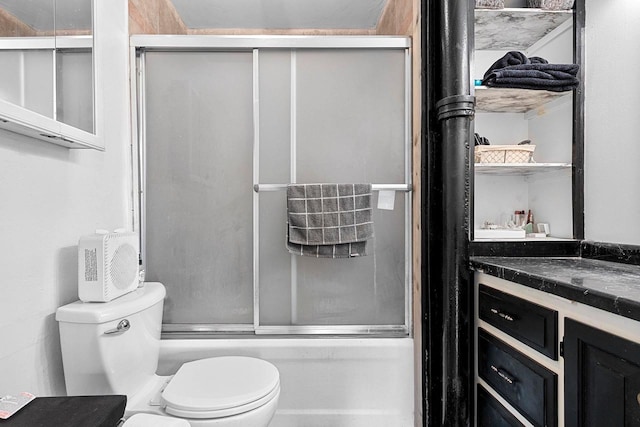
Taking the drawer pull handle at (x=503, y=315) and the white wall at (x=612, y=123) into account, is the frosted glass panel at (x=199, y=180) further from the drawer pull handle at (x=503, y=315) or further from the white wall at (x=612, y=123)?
the white wall at (x=612, y=123)

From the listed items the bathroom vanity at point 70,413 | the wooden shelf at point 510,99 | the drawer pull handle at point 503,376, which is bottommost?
the drawer pull handle at point 503,376

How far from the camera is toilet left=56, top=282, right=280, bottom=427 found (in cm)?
118

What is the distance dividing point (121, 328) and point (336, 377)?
39.2 inches

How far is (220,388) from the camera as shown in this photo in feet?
4.22

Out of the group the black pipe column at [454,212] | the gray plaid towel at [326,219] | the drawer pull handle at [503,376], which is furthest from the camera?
the gray plaid towel at [326,219]

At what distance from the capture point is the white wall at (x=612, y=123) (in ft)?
4.26

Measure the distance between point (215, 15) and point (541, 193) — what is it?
89.0 inches

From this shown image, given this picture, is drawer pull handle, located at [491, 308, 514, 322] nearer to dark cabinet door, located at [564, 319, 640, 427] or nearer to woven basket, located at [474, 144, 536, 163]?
dark cabinet door, located at [564, 319, 640, 427]

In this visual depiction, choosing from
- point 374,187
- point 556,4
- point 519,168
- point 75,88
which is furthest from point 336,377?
point 556,4

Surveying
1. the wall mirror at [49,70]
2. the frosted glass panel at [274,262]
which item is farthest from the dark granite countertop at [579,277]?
the wall mirror at [49,70]

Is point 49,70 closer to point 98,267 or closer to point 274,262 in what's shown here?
point 98,267

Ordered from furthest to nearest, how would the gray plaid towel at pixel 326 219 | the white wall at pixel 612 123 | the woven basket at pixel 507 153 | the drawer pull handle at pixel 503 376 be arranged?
the gray plaid towel at pixel 326 219 < the woven basket at pixel 507 153 < the white wall at pixel 612 123 < the drawer pull handle at pixel 503 376

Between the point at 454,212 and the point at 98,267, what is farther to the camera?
the point at 454,212

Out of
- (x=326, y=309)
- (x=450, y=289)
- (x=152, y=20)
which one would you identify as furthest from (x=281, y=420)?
(x=152, y=20)
